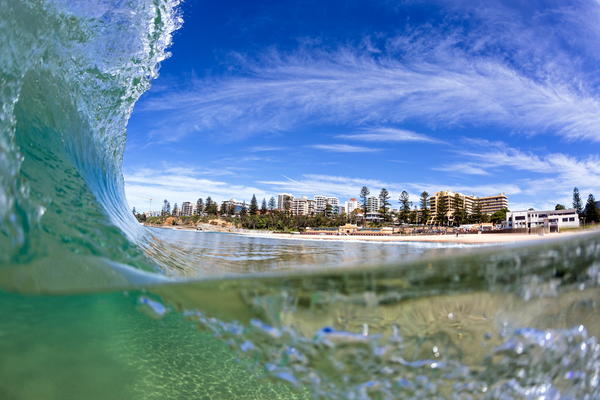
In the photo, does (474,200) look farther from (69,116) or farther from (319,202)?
(69,116)

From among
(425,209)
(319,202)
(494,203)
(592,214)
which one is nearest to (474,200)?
(494,203)

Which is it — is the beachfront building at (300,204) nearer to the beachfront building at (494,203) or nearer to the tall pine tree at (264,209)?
the tall pine tree at (264,209)

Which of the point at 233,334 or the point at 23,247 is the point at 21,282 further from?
the point at 233,334

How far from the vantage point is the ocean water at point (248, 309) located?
1463 mm

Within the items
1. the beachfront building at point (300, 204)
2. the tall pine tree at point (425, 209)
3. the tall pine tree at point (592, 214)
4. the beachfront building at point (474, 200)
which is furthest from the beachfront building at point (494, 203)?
the tall pine tree at point (592, 214)

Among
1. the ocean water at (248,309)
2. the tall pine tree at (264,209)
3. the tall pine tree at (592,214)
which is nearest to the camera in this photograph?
the ocean water at (248,309)

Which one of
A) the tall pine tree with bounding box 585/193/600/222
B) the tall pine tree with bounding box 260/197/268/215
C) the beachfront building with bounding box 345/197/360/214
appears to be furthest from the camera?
the beachfront building with bounding box 345/197/360/214

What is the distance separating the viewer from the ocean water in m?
1.46

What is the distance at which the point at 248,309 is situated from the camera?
158 cm

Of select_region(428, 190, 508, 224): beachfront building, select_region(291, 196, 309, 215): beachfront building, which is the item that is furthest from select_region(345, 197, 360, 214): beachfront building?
select_region(428, 190, 508, 224): beachfront building

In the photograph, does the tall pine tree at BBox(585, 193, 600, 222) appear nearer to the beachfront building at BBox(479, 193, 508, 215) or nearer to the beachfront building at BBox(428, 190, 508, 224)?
the beachfront building at BBox(428, 190, 508, 224)

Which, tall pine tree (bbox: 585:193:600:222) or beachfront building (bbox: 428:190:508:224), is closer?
tall pine tree (bbox: 585:193:600:222)

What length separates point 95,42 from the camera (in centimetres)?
370

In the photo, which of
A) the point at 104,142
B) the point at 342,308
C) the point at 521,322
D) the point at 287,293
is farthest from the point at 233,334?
the point at 104,142
